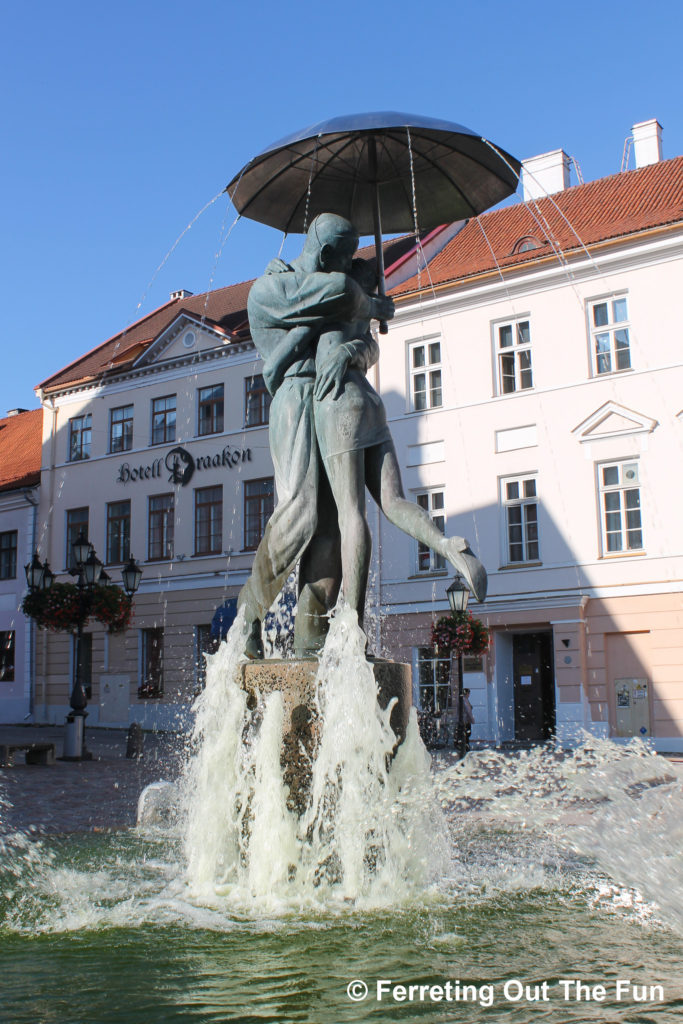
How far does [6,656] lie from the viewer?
3247 centimetres

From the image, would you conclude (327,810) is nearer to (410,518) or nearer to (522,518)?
(410,518)

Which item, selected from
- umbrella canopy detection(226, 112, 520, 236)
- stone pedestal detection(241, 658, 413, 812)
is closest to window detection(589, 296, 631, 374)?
umbrella canopy detection(226, 112, 520, 236)

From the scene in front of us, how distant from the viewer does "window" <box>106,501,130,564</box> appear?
31.4m

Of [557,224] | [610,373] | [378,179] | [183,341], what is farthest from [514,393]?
[378,179]

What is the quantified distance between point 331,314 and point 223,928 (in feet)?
10.3

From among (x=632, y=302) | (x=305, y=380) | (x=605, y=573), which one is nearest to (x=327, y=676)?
(x=305, y=380)

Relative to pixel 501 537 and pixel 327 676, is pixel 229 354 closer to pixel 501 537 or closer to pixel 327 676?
pixel 501 537

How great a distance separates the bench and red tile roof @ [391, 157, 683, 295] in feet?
46.9

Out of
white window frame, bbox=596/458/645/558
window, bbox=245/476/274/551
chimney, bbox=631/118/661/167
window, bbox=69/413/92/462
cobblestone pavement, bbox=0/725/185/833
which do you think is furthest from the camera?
window, bbox=69/413/92/462

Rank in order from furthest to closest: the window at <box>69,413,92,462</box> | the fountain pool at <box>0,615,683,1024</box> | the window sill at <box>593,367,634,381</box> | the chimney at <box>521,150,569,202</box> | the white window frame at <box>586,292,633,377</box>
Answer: the window at <box>69,413,92,462</box>
the chimney at <box>521,150,569,202</box>
the white window frame at <box>586,292,633,377</box>
the window sill at <box>593,367,634,381</box>
the fountain pool at <box>0,615,683,1024</box>

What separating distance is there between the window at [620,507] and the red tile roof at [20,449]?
65.8ft

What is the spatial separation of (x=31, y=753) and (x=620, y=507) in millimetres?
13423

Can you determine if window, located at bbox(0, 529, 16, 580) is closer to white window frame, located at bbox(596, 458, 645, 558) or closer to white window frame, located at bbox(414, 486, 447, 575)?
white window frame, located at bbox(414, 486, 447, 575)

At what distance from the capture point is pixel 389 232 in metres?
6.73
